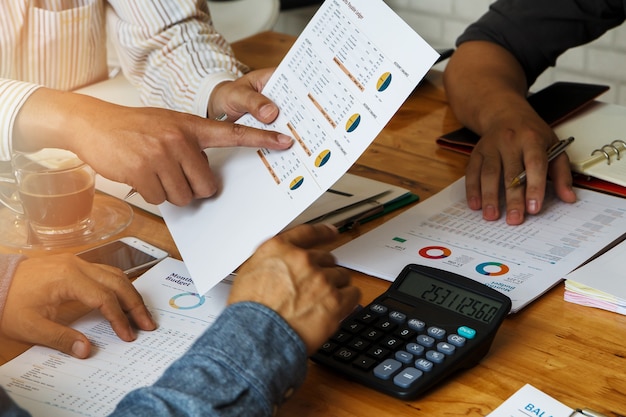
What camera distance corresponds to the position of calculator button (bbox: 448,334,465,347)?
755mm

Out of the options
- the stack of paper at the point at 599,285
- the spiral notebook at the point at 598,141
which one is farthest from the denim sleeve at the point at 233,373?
the spiral notebook at the point at 598,141

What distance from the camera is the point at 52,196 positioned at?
1.04 meters

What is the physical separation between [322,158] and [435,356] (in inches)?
9.2

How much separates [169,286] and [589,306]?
1.46 ft

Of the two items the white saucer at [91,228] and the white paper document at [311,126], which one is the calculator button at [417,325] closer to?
the white paper document at [311,126]

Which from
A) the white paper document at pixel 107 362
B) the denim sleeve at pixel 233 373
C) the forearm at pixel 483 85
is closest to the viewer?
the denim sleeve at pixel 233 373

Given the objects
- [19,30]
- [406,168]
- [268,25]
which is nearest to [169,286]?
[406,168]

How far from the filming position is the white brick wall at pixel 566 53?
247cm

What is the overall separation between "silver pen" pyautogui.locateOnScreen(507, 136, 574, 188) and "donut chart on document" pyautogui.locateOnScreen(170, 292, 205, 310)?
1.42 feet

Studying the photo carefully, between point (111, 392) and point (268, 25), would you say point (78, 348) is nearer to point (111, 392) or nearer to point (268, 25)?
point (111, 392)

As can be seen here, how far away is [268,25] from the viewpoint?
232cm

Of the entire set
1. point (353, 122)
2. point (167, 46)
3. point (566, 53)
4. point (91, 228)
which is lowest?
point (566, 53)

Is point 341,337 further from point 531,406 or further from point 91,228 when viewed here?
point 91,228

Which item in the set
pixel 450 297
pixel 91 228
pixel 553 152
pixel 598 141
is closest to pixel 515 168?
pixel 553 152
